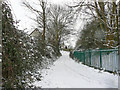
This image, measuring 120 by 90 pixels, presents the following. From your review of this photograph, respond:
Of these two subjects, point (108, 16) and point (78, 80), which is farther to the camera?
point (108, 16)

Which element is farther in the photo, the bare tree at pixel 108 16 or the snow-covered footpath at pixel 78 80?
the bare tree at pixel 108 16

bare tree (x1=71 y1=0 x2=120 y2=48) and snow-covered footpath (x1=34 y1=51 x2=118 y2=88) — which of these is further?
bare tree (x1=71 y1=0 x2=120 y2=48)

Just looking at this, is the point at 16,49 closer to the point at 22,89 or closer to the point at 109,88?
the point at 22,89

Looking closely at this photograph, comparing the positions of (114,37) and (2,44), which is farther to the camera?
(114,37)

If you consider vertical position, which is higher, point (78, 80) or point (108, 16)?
point (108, 16)

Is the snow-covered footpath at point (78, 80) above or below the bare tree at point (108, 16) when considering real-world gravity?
below

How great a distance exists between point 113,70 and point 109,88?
213cm

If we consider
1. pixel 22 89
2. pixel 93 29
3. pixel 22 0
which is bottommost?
pixel 22 89

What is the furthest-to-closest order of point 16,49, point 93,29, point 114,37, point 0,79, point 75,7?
1. point 93,29
2. point 75,7
3. point 114,37
4. point 16,49
5. point 0,79

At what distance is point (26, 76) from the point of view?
2.69 metres

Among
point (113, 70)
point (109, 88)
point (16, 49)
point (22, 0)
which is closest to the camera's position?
point (16, 49)

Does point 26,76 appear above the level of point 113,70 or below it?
above

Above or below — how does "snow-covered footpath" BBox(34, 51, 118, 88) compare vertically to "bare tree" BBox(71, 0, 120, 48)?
below

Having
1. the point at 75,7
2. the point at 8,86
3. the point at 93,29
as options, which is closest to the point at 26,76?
the point at 8,86
